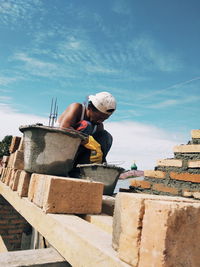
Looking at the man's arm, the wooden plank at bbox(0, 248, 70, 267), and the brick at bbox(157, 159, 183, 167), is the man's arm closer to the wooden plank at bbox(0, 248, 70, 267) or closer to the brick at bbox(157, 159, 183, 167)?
the brick at bbox(157, 159, 183, 167)

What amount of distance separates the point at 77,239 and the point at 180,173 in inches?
84.4

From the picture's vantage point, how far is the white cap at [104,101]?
3.13m

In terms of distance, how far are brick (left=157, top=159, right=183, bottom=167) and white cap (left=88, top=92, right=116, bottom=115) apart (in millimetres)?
1074

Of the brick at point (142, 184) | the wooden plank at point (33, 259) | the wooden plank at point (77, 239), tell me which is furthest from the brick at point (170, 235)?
the brick at point (142, 184)

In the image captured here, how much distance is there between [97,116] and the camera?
330 centimetres

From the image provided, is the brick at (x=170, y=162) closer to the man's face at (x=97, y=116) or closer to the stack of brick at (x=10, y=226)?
the man's face at (x=97, y=116)

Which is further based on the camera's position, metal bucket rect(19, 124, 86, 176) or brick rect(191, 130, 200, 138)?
brick rect(191, 130, 200, 138)

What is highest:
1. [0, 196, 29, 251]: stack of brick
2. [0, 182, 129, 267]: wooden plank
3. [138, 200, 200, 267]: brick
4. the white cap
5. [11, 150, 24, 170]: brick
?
the white cap

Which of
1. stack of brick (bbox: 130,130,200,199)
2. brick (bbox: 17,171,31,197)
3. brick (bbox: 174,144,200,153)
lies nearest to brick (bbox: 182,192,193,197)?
stack of brick (bbox: 130,130,200,199)

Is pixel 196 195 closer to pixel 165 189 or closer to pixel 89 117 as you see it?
pixel 165 189

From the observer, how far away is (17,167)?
2928 mm

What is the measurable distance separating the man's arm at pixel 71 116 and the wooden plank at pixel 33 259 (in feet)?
5.70

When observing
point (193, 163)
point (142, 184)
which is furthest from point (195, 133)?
point (142, 184)

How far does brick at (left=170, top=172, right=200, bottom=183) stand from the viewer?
2.85 metres
